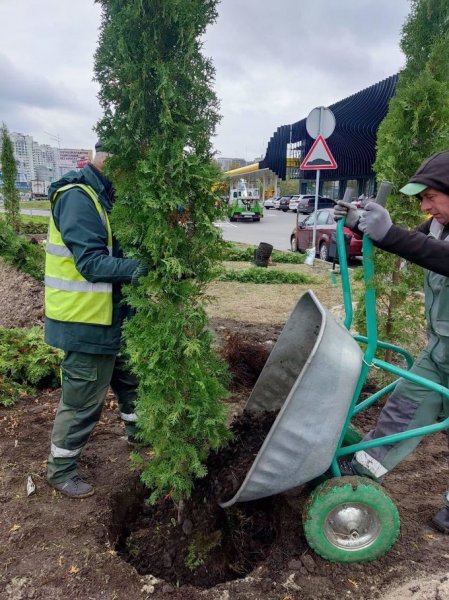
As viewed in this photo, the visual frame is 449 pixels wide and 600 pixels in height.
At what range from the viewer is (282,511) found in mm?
2672

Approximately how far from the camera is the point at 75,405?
2.76m

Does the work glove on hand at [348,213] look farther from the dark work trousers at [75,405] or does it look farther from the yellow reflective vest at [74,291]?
the dark work trousers at [75,405]

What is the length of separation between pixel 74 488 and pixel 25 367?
196cm

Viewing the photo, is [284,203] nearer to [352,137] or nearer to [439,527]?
[352,137]

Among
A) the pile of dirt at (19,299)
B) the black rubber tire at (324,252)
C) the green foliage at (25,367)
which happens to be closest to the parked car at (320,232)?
the black rubber tire at (324,252)

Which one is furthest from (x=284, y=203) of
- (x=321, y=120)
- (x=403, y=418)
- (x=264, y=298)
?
(x=403, y=418)

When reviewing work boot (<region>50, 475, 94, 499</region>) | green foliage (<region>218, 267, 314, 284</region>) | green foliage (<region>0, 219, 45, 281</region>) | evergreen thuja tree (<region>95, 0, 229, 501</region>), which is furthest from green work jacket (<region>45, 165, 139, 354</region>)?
green foliage (<region>218, 267, 314, 284</region>)

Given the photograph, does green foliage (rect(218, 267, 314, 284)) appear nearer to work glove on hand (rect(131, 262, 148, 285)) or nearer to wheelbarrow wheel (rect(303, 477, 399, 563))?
work glove on hand (rect(131, 262, 148, 285))

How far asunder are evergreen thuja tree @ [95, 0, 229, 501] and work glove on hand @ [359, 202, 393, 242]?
2.37 ft

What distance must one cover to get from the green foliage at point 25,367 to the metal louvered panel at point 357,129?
62.0 feet

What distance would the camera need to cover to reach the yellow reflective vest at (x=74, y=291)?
2635 mm

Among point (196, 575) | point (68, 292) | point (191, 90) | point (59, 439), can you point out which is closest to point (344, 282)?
point (191, 90)

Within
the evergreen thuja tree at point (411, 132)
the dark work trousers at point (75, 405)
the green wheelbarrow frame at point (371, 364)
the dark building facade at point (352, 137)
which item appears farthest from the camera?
the dark building facade at point (352, 137)

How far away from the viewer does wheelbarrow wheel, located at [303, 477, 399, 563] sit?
2.24 meters
